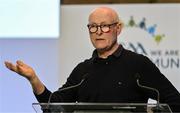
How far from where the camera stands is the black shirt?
2188 millimetres

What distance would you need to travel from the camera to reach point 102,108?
181 cm

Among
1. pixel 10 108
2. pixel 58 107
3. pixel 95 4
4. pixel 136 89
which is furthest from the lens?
pixel 95 4

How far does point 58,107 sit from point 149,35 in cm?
245

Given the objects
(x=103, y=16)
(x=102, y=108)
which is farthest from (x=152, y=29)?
(x=102, y=108)

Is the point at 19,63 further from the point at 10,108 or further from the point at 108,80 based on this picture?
the point at 10,108

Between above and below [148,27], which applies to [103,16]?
above

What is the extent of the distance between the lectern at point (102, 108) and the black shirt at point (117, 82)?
0.28m

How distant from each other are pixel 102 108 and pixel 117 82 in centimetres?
42

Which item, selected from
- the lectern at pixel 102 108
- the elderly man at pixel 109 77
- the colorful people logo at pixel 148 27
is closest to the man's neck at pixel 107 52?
the elderly man at pixel 109 77

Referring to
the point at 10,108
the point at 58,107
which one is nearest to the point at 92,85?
the point at 58,107

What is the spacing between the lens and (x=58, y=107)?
187 cm

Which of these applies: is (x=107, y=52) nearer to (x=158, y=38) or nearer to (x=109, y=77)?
(x=109, y=77)

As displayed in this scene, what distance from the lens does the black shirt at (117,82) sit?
2.19 meters

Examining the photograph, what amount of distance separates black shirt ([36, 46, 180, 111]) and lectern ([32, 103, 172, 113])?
0.92 feet
